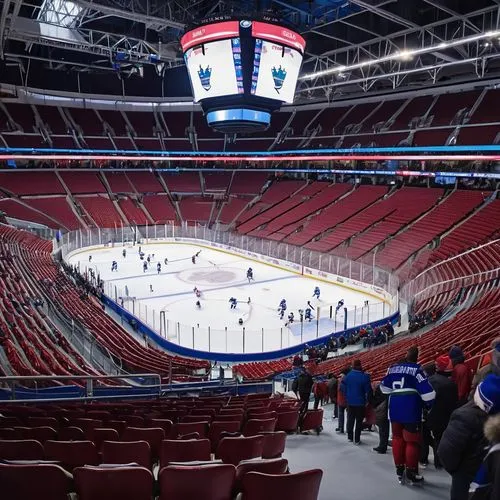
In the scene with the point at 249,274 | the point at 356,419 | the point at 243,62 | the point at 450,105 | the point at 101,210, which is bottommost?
the point at 356,419

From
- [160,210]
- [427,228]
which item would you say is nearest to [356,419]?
[427,228]

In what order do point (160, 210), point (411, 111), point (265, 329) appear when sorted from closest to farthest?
1. point (265, 329)
2. point (411, 111)
3. point (160, 210)

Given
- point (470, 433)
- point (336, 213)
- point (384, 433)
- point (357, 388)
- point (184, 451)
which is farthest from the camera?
point (336, 213)

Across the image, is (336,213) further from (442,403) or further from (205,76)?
(442,403)

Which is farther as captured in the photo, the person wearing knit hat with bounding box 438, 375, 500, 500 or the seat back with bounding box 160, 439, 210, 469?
the seat back with bounding box 160, 439, 210, 469

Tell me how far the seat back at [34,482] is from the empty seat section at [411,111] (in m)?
40.1

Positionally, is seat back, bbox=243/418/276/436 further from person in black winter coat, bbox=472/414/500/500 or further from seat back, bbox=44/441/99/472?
person in black winter coat, bbox=472/414/500/500

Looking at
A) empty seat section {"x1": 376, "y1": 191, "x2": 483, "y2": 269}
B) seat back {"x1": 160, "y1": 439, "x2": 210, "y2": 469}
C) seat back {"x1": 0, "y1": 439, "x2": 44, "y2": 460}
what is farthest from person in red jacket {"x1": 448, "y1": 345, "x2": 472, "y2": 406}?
empty seat section {"x1": 376, "y1": 191, "x2": 483, "y2": 269}

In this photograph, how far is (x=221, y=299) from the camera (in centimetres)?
2538

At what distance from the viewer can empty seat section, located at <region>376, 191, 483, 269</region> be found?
28291mm

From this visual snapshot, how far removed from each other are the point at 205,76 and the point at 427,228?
16529 mm

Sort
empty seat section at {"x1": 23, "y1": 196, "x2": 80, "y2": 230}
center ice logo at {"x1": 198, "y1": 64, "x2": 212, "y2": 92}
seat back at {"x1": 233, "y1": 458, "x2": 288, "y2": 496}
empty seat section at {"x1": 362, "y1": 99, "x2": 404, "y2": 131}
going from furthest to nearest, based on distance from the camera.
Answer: empty seat section at {"x1": 362, "y1": 99, "x2": 404, "y2": 131} < empty seat section at {"x1": 23, "y1": 196, "x2": 80, "y2": 230} < center ice logo at {"x1": 198, "y1": 64, "x2": 212, "y2": 92} < seat back at {"x1": 233, "y1": 458, "x2": 288, "y2": 496}

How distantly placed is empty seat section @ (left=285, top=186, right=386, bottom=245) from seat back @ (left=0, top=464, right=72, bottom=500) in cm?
3344

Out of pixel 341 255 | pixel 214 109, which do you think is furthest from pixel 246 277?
pixel 214 109
